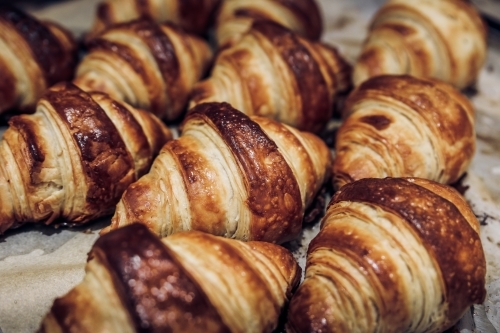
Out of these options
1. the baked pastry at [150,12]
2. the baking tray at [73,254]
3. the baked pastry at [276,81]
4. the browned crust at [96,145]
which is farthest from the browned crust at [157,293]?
the baked pastry at [150,12]

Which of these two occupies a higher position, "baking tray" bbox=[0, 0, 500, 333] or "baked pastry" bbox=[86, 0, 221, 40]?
"baked pastry" bbox=[86, 0, 221, 40]

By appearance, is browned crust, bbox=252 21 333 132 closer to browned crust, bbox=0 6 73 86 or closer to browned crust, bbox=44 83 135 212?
browned crust, bbox=44 83 135 212

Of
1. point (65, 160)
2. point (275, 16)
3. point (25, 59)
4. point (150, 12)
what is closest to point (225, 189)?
point (65, 160)

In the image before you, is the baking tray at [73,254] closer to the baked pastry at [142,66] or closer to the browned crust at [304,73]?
the browned crust at [304,73]

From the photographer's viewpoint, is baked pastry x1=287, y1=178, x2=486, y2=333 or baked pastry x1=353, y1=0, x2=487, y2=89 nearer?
baked pastry x1=287, y1=178, x2=486, y2=333

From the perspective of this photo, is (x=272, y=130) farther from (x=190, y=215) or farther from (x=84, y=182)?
(x=84, y=182)

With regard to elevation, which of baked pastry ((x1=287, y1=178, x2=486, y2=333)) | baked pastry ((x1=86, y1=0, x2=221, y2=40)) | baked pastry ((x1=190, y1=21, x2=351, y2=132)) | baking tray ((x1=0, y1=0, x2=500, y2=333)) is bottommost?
baking tray ((x1=0, y1=0, x2=500, y2=333))

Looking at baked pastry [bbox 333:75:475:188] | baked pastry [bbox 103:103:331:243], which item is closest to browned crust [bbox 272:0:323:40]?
baked pastry [bbox 333:75:475:188]
